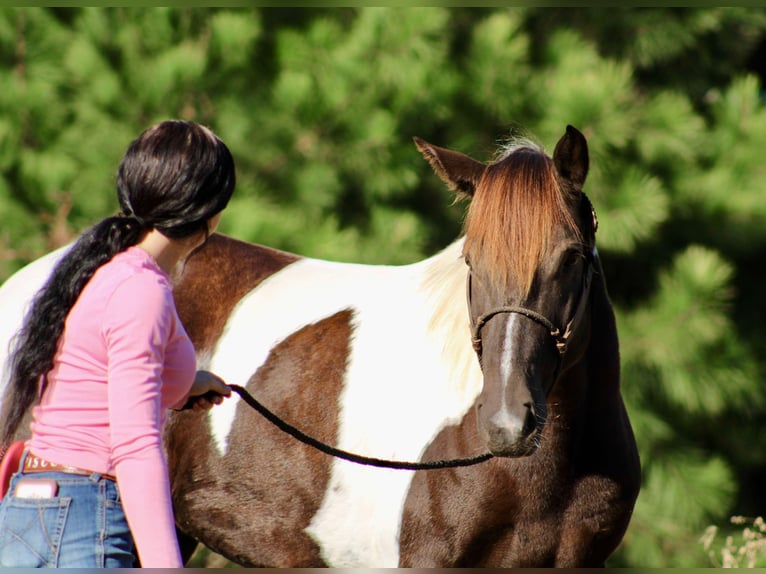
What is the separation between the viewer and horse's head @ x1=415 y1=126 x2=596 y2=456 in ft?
6.98

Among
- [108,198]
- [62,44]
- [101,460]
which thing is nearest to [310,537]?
[101,460]

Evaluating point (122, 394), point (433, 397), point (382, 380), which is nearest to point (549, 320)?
point (433, 397)

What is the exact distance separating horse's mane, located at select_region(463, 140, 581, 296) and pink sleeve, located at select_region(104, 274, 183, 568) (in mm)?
967

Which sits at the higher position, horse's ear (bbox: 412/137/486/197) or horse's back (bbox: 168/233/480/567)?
horse's ear (bbox: 412/137/486/197)

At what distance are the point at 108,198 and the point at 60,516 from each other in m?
4.07

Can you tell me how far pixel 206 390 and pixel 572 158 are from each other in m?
1.10

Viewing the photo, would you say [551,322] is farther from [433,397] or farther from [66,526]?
[66,526]

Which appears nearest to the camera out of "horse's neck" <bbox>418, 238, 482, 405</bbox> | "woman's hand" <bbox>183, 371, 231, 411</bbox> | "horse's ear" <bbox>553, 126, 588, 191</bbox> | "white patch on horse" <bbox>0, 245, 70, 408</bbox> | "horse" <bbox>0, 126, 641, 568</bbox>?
"woman's hand" <bbox>183, 371, 231, 411</bbox>

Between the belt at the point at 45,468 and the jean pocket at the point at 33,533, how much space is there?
0.05 metres

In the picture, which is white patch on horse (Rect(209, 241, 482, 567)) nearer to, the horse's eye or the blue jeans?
the horse's eye

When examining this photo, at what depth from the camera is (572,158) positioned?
2412 mm

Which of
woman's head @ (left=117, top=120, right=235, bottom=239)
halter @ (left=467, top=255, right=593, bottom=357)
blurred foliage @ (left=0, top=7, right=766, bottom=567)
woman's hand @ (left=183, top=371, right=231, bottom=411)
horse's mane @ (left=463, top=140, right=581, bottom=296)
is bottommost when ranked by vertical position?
woman's hand @ (left=183, top=371, right=231, bottom=411)

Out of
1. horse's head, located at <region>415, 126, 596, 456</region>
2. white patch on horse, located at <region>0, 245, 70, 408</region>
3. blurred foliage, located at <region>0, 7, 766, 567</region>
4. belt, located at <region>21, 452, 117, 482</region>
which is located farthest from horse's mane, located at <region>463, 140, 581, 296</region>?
blurred foliage, located at <region>0, 7, 766, 567</region>

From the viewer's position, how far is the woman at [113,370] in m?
1.48
